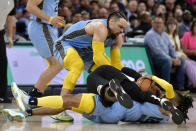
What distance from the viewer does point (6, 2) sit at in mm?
7051

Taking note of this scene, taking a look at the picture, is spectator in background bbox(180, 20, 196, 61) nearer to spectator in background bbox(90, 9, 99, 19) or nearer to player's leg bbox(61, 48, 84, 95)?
spectator in background bbox(90, 9, 99, 19)

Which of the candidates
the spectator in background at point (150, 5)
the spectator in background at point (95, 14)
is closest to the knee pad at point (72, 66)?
the spectator in background at point (95, 14)

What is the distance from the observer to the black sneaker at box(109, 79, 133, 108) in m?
4.45

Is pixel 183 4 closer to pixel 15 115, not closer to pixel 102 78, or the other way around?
pixel 102 78

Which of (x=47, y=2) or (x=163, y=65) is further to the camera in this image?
(x=163, y=65)

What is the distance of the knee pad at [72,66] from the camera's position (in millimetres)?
5523

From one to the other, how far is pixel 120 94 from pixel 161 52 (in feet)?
17.7

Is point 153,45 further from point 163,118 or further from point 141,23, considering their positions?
point 163,118

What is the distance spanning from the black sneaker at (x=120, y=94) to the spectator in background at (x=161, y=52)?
516cm

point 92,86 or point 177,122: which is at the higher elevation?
point 92,86

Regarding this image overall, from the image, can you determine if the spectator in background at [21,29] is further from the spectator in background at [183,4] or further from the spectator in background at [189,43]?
the spectator in background at [183,4]

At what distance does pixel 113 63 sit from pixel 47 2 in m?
1.76

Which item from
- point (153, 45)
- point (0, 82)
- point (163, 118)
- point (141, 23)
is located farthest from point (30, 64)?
point (163, 118)

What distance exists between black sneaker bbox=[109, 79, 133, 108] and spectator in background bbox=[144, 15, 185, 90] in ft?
16.9
